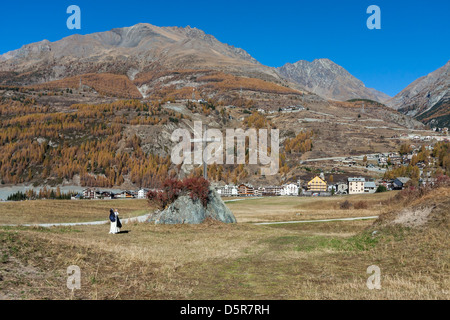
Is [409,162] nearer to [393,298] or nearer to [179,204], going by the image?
[179,204]

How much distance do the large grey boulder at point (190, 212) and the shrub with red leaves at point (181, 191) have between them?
0.55 m

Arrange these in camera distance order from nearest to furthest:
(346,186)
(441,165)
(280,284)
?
(280,284) < (346,186) < (441,165)

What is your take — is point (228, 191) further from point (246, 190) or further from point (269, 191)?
point (269, 191)

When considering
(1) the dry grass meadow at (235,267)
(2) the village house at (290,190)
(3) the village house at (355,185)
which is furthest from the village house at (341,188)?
(1) the dry grass meadow at (235,267)

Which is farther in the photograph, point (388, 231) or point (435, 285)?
point (388, 231)

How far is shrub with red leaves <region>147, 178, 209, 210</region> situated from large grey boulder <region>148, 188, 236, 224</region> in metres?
0.55

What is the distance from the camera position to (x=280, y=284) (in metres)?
13.4

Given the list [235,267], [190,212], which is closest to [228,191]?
[190,212]

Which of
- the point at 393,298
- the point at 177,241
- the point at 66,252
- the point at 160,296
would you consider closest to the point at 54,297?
the point at 160,296

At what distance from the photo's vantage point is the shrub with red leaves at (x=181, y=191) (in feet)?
119

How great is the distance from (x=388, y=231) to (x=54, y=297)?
1878 cm

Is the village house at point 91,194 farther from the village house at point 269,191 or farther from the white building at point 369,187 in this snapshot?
the white building at point 369,187

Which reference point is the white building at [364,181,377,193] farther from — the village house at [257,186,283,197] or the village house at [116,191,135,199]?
the village house at [116,191,135,199]
